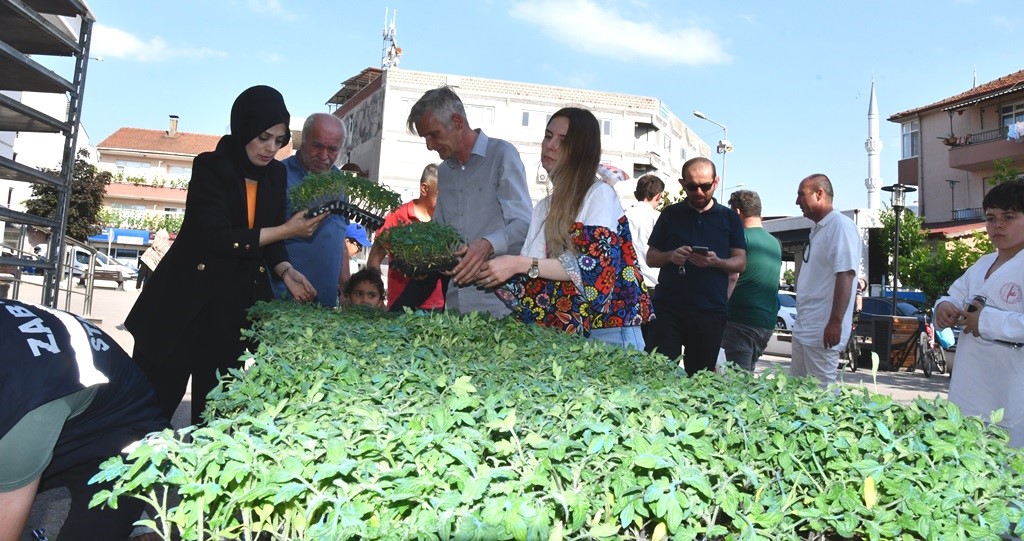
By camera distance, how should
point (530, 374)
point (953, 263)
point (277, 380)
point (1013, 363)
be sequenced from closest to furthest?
1. point (277, 380)
2. point (530, 374)
3. point (1013, 363)
4. point (953, 263)

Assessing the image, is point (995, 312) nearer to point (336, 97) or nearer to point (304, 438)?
point (304, 438)

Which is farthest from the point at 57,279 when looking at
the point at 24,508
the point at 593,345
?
the point at 593,345

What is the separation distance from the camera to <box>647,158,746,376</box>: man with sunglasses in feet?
19.5

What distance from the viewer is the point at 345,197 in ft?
14.4

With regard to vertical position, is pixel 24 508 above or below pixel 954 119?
below

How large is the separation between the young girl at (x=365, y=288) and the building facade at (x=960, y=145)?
139 ft

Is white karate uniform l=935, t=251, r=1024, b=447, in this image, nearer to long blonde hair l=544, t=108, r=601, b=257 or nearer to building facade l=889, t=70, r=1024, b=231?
long blonde hair l=544, t=108, r=601, b=257

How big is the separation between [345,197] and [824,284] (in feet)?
12.5

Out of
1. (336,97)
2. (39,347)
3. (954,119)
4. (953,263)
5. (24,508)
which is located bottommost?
(24,508)

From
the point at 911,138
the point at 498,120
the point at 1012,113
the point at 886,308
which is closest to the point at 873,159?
the point at 911,138

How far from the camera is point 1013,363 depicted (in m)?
3.99

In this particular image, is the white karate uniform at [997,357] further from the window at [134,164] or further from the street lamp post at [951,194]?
the window at [134,164]

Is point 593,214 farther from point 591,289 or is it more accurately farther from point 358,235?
point 358,235

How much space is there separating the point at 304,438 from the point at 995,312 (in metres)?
3.71
